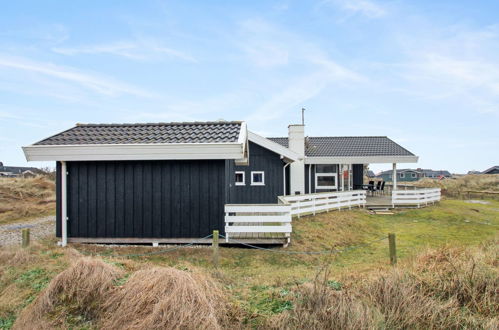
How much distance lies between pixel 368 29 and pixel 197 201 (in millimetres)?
10026

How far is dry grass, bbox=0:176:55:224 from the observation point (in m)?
15.5

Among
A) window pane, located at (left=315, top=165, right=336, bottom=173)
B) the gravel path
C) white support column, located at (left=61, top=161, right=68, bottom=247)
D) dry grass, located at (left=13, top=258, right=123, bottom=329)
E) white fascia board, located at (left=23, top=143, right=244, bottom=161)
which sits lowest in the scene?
the gravel path

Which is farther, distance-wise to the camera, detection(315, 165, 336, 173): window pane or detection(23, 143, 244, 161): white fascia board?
detection(315, 165, 336, 173): window pane

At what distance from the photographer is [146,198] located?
7969 millimetres

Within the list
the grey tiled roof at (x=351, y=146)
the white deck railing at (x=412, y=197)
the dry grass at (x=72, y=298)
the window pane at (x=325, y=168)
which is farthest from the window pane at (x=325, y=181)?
the dry grass at (x=72, y=298)

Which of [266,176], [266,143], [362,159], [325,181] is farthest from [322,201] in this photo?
[362,159]

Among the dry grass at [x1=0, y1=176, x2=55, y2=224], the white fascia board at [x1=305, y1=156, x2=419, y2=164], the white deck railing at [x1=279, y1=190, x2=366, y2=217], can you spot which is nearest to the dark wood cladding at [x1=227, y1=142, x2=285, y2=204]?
the white deck railing at [x1=279, y1=190, x2=366, y2=217]

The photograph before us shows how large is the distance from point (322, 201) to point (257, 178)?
328 centimetres

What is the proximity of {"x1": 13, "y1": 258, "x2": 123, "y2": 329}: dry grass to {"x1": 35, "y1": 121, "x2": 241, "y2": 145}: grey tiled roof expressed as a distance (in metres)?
4.31

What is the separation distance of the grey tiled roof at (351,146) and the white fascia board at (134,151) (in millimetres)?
11276

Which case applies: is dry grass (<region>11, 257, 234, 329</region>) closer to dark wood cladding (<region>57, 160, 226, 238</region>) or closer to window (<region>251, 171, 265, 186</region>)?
dark wood cladding (<region>57, 160, 226, 238</region>)

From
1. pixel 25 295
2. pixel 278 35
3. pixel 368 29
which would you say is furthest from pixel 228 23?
pixel 25 295

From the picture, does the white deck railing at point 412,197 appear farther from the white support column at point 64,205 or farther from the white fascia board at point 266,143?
the white support column at point 64,205

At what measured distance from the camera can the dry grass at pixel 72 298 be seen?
12.3ft
